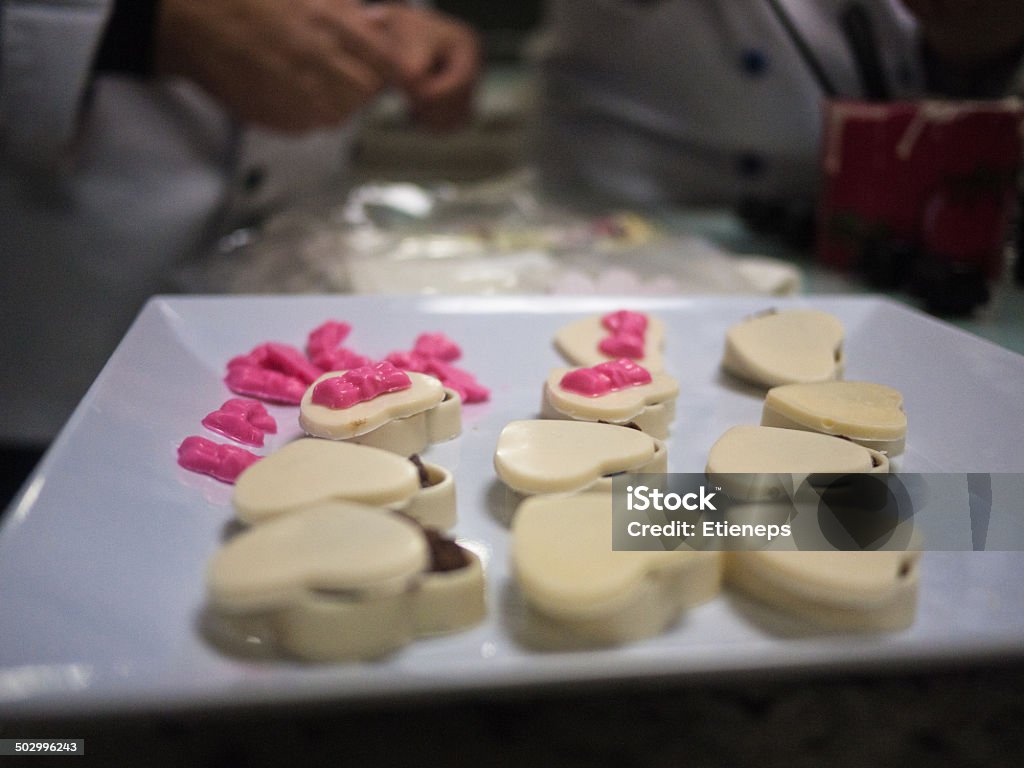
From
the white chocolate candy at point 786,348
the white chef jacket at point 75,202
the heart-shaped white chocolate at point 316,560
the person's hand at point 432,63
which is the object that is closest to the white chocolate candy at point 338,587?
the heart-shaped white chocolate at point 316,560

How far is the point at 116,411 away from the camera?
1.65 ft

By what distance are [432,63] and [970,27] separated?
2.50 ft

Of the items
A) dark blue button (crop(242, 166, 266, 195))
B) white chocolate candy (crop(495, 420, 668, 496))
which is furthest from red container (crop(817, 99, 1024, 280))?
dark blue button (crop(242, 166, 266, 195))

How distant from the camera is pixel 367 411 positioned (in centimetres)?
52

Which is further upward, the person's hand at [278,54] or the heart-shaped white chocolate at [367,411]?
the person's hand at [278,54]

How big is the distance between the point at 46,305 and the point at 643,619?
0.86 metres

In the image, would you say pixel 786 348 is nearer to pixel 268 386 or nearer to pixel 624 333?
pixel 624 333

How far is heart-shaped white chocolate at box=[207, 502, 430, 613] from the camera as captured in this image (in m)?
0.34

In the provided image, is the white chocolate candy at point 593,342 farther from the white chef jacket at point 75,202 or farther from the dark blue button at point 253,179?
the dark blue button at point 253,179

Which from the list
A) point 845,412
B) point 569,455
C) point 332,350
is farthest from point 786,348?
point 332,350

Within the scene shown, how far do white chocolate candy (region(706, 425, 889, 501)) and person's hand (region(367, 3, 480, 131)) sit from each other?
793mm

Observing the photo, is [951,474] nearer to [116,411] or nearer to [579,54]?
[116,411]

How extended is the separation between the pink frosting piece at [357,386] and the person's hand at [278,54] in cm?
59

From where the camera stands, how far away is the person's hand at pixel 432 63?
1150 mm
